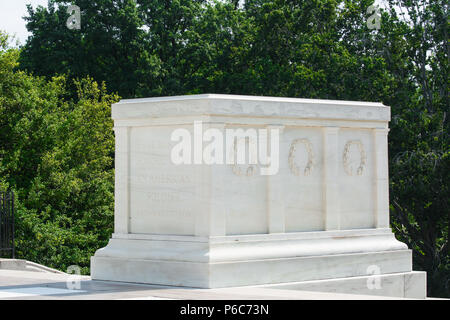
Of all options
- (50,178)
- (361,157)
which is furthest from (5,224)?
(50,178)

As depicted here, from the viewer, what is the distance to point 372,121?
17.3 metres

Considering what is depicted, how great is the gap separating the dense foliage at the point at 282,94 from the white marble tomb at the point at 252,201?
14167mm

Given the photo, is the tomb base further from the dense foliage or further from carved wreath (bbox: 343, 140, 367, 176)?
the dense foliage

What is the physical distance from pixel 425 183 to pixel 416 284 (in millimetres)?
14626

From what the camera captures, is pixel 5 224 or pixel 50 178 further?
pixel 50 178

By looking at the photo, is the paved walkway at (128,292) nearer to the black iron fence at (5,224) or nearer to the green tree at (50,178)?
the black iron fence at (5,224)

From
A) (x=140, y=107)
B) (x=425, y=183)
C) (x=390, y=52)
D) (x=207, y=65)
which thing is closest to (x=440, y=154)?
(x=425, y=183)

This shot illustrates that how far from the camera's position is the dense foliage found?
3161 centimetres

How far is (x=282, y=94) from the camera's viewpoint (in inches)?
1419

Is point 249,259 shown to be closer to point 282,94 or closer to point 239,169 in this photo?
point 239,169

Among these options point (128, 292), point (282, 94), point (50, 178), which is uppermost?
point (282, 94)

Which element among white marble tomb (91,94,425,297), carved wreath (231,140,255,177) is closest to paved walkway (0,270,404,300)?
white marble tomb (91,94,425,297)

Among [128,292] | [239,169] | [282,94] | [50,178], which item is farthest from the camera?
[282,94]

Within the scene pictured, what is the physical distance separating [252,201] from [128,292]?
3166 mm
